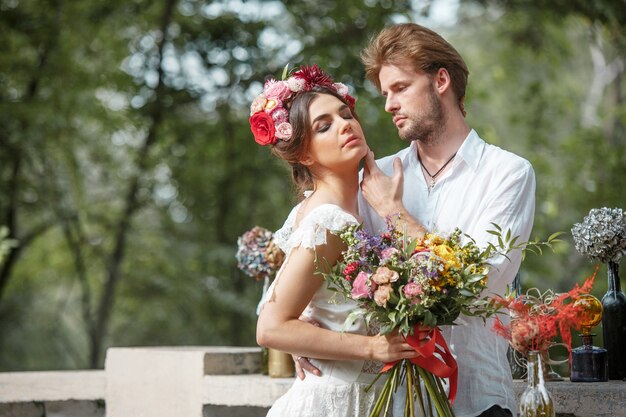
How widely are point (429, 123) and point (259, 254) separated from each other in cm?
143

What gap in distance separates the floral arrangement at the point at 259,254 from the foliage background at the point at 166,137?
3.14 metres

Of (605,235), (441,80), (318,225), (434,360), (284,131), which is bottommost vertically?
(434,360)

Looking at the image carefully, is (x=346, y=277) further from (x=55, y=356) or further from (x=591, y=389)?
(x=55, y=356)

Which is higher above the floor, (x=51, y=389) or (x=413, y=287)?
(x=51, y=389)

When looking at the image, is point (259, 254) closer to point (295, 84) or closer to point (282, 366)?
point (282, 366)

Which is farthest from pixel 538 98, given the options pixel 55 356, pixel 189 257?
pixel 55 356

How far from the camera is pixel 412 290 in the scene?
2254 mm

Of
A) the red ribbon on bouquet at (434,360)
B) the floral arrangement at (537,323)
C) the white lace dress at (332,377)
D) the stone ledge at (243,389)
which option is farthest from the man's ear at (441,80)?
the stone ledge at (243,389)

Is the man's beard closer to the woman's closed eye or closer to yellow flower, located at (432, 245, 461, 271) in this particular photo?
the woman's closed eye

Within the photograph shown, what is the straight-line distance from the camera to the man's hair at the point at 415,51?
3.05m

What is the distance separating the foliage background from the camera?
308 inches

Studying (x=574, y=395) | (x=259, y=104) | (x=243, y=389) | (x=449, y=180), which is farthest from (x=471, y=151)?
(x=243, y=389)

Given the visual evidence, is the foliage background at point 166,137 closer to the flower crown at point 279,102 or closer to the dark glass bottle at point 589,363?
the dark glass bottle at point 589,363

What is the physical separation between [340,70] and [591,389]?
4.64 metres
